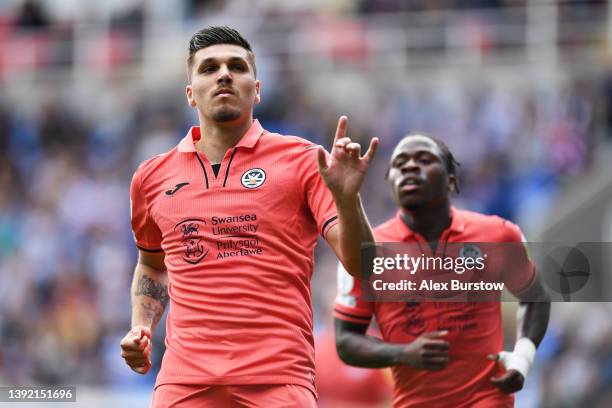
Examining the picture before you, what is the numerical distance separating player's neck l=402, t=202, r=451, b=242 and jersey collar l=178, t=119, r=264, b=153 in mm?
1335

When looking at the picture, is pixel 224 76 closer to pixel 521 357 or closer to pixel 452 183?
pixel 452 183

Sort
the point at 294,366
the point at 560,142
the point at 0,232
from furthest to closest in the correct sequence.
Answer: the point at 0,232 → the point at 560,142 → the point at 294,366

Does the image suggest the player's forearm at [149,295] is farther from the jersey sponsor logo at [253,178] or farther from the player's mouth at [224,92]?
the player's mouth at [224,92]

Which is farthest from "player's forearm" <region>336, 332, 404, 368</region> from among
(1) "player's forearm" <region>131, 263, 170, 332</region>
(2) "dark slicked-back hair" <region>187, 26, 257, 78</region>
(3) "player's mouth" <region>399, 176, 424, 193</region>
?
(2) "dark slicked-back hair" <region>187, 26, 257, 78</region>

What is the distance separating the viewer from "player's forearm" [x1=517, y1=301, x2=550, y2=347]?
6.82m

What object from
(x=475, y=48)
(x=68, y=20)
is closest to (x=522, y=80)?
(x=475, y=48)

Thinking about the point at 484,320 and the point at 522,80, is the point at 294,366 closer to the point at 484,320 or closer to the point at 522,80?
the point at 484,320

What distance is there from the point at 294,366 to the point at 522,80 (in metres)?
13.3

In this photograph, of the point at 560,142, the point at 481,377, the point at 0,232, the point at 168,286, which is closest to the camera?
the point at 168,286

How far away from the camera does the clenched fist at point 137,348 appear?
5598 millimetres

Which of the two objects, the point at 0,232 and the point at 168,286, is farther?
the point at 0,232

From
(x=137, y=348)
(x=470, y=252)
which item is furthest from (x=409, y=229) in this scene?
(x=137, y=348)

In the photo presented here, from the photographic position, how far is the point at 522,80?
18281 millimetres

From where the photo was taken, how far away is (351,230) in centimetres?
530
